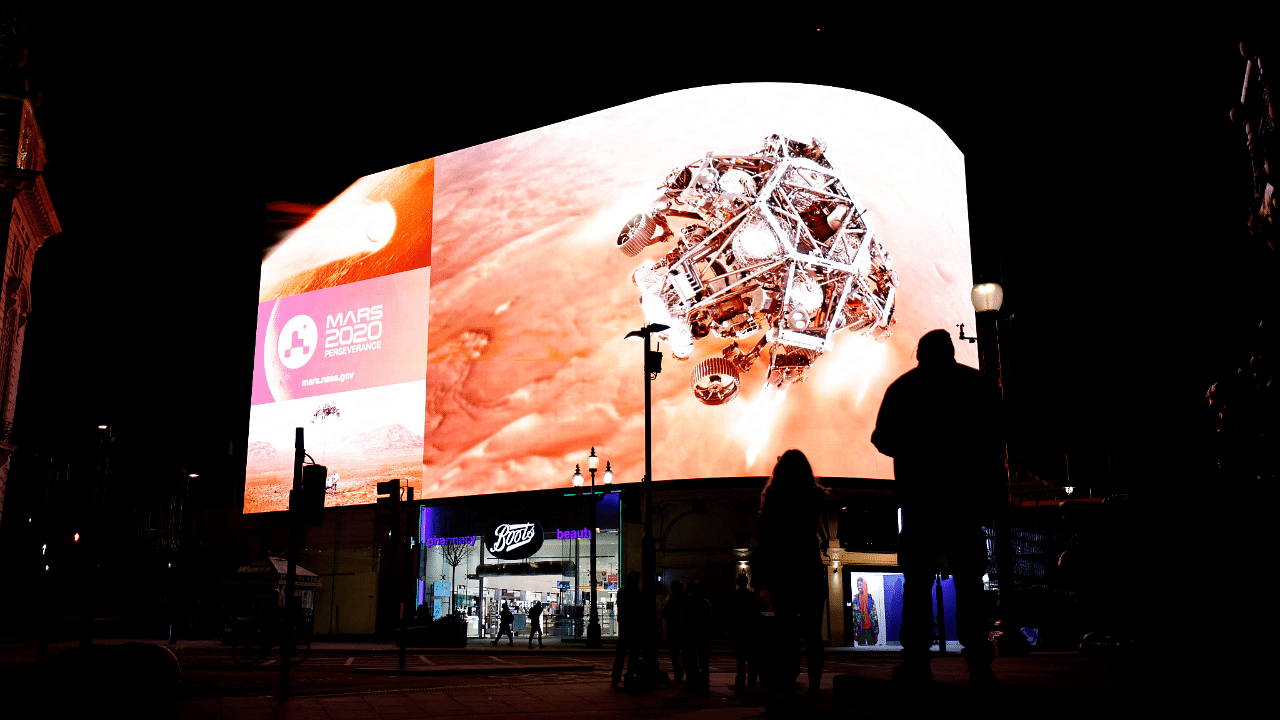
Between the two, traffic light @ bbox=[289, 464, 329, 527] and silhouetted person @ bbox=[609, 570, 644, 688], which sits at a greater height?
traffic light @ bbox=[289, 464, 329, 527]

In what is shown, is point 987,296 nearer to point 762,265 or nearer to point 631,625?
point 631,625

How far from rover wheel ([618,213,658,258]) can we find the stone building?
2222 cm

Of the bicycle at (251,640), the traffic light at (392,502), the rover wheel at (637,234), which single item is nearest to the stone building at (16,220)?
the rover wheel at (637,234)

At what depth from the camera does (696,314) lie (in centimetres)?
3033

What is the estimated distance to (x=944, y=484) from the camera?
5461 mm

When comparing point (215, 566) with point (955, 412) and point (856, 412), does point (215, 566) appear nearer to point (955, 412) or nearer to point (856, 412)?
point (856, 412)

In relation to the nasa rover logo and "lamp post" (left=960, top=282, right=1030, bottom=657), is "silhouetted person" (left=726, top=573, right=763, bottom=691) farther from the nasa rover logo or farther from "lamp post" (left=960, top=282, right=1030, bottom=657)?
the nasa rover logo

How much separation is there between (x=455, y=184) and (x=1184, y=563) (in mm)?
35005

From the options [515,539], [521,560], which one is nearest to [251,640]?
[515,539]

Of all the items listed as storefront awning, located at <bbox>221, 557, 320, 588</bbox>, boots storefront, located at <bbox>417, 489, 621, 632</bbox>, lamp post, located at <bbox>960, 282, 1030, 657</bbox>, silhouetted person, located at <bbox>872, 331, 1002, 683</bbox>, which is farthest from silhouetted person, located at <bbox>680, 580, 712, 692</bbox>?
boots storefront, located at <bbox>417, 489, 621, 632</bbox>

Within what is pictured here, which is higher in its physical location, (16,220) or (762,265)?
(16,220)

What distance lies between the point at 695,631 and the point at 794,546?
3.80m

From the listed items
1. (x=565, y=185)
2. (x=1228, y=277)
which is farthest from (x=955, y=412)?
(x=565, y=185)

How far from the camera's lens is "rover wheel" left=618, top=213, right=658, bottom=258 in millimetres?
31109
